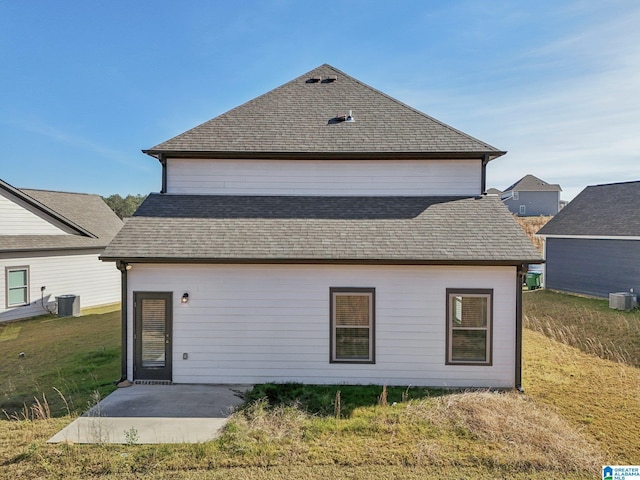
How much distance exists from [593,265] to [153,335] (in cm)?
2078

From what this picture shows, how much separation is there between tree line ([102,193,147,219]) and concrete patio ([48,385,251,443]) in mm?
61176

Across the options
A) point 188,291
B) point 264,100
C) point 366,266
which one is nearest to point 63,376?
point 188,291

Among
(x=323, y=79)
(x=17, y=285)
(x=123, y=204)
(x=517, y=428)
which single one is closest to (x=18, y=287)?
(x=17, y=285)

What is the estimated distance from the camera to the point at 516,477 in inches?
176

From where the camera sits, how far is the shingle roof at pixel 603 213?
16744mm

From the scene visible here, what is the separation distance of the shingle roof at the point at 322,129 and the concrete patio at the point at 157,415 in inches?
230

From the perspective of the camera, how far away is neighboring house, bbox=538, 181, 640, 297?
1606cm

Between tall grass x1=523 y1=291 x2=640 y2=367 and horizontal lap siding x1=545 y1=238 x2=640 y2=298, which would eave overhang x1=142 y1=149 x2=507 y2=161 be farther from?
horizontal lap siding x1=545 y1=238 x2=640 y2=298

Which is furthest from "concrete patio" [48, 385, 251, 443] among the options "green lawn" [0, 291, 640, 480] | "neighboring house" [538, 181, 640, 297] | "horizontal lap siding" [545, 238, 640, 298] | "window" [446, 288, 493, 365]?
"neighboring house" [538, 181, 640, 297]

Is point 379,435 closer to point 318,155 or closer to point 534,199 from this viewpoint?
point 318,155

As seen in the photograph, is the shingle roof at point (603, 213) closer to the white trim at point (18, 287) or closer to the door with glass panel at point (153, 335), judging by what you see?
the door with glass panel at point (153, 335)

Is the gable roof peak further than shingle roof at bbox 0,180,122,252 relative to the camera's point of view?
Yes

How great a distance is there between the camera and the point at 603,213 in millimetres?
18438

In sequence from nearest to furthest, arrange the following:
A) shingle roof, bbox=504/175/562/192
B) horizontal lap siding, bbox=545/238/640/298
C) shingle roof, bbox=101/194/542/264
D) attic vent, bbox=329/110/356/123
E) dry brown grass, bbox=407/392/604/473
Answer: dry brown grass, bbox=407/392/604/473, shingle roof, bbox=101/194/542/264, attic vent, bbox=329/110/356/123, horizontal lap siding, bbox=545/238/640/298, shingle roof, bbox=504/175/562/192
